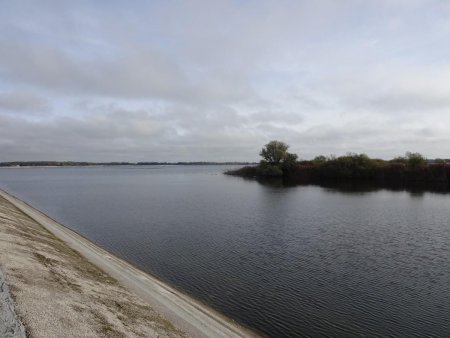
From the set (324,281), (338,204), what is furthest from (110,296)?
(338,204)

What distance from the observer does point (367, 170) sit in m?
Answer: 108

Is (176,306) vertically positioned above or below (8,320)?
below

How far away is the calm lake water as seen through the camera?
49.0 feet

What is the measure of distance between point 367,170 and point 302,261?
9416 centimetres

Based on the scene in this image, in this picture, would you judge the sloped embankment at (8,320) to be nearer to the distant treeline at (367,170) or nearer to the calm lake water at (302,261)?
the calm lake water at (302,261)

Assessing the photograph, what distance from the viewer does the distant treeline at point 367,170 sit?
99.9 metres

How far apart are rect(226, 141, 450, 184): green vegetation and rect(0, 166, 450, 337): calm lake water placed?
6319 centimetres

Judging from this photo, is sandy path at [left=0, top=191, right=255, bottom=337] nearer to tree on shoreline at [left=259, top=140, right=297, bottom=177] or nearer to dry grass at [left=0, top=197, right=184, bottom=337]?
dry grass at [left=0, top=197, right=184, bottom=337]

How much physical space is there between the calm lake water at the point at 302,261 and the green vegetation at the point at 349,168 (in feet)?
207

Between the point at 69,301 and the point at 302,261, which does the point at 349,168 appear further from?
the point at 69,301

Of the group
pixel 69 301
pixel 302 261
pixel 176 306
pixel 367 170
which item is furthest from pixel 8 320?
pixel 367 170

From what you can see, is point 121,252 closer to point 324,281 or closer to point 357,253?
point 324,281

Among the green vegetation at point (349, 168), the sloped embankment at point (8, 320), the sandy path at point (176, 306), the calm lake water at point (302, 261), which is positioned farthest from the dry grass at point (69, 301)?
the green vegetation at point (349, 168)

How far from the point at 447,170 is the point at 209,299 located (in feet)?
337
